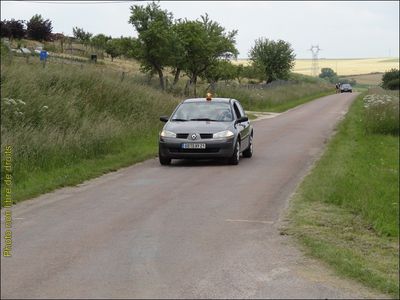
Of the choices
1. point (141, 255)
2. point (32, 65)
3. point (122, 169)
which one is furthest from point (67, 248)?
point (32, 65)

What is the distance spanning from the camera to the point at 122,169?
13797 millimetres

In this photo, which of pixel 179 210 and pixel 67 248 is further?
pixel 179 210

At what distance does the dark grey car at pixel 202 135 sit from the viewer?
47.2 ft

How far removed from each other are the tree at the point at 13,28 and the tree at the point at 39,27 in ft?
2.54

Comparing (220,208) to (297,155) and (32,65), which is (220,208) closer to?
(297,155)

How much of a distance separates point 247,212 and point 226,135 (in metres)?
5.73

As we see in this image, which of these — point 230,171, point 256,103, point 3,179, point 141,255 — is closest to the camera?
point 141,255

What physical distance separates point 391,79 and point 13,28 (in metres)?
23.5

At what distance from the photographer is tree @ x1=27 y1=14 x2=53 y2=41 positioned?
823 inches

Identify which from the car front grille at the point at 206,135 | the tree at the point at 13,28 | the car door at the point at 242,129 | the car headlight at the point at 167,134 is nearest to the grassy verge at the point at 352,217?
the car door at the point at 242,129

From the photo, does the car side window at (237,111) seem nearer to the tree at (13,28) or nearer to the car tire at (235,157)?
the car tire at (235,157)

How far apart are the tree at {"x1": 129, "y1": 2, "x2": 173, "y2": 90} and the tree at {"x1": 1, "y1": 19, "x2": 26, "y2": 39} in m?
12.4

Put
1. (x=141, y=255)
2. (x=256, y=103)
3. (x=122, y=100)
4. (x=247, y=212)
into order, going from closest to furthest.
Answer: (x=141, y=255)
(x=247, y=212)
(x=122, y=100)
(x=256, y=103)

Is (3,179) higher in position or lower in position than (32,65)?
lower
